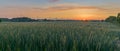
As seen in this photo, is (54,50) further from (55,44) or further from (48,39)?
(48,39)

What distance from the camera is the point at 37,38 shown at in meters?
5.77

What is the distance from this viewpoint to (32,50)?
480 centimetres

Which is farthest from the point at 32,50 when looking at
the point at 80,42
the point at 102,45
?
the point at 102,45

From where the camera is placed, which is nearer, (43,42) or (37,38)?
(43,42)

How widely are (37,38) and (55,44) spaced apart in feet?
2.36

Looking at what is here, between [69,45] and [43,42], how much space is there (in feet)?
2.05

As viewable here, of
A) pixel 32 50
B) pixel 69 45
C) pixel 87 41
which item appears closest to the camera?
pixel 32 50

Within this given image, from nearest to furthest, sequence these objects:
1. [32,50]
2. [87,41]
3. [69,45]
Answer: [32,50]
[69,45]
[87,41]

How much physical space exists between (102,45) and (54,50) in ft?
4.11

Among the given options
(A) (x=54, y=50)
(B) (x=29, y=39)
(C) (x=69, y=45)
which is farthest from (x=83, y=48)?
(B) (x=29, y=39)

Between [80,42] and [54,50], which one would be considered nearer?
[54,50]

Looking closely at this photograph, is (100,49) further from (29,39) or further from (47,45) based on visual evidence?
(29,39)

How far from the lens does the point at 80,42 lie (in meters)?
5.45

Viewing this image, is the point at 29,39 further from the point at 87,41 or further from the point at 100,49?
the point at 100,49
